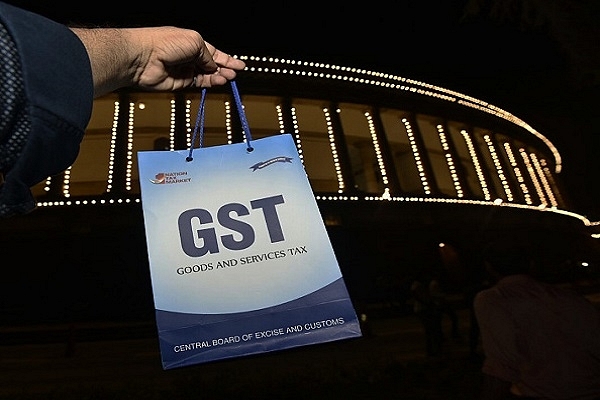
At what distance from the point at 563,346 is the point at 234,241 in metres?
2.04

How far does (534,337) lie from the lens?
2.55m

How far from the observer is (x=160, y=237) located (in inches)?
66.4

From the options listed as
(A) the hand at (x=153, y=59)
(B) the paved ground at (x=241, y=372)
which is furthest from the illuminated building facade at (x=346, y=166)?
(A) the hand at (x=153, y=59)

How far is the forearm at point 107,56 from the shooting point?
1175 millimetres

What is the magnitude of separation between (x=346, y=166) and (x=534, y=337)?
533 inches

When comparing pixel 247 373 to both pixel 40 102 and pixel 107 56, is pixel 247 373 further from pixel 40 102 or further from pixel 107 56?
pixel 40 102

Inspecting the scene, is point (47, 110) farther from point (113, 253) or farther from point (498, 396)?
point (113, 253)

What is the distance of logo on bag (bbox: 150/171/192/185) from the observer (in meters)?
1.79

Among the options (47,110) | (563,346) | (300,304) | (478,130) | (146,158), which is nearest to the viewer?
(47,110)

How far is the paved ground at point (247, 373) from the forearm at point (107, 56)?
309 centimetres

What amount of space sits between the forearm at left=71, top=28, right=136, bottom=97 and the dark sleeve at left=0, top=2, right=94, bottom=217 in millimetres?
191

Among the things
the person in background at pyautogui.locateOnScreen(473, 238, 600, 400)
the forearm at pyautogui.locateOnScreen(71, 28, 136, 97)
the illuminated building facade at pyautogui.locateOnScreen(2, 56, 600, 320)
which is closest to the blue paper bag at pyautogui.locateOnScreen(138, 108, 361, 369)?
the forearm at pyautogui.locateOnScreen(71, 28, 136, 97)

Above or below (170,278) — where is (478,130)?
above

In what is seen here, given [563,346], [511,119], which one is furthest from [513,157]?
[563,346]
